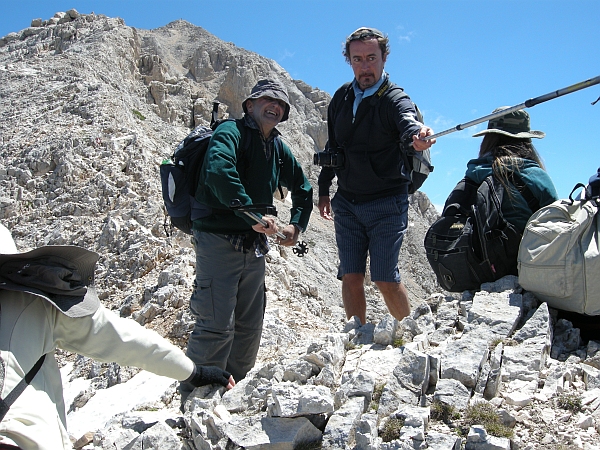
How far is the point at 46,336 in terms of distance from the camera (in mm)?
2490

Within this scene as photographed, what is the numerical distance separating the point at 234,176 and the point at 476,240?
1963 millimetres

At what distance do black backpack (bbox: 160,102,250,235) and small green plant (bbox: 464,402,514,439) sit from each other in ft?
8.79

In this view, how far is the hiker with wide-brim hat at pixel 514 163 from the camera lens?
4.16 m

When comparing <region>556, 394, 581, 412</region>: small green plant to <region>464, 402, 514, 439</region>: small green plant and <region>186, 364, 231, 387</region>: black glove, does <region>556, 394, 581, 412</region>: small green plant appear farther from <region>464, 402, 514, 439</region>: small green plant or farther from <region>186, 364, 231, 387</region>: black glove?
<region>186, 364, 231, 387</region>: black glove

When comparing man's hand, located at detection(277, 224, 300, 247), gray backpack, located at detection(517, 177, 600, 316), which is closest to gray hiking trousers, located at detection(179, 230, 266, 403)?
man's hand, located at detection(277, 224, 300, 247)

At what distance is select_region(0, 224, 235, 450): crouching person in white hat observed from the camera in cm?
221

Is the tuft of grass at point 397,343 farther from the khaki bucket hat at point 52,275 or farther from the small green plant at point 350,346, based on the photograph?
the khaki bucket hat at point 52,275

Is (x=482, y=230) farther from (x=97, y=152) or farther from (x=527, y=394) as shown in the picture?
(x=97, y=152)

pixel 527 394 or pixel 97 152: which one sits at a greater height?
pixel 97 152

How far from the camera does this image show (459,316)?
4051mm

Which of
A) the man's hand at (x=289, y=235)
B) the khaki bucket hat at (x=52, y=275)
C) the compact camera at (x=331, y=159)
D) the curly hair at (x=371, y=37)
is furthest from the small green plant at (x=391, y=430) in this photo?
the curly hair at (x=371, y=37)

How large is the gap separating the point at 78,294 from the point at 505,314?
2799 mm

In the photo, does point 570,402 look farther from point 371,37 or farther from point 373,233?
point 371,37

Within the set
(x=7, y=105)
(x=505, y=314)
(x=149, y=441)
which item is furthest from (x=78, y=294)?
(x=7, y=105)
